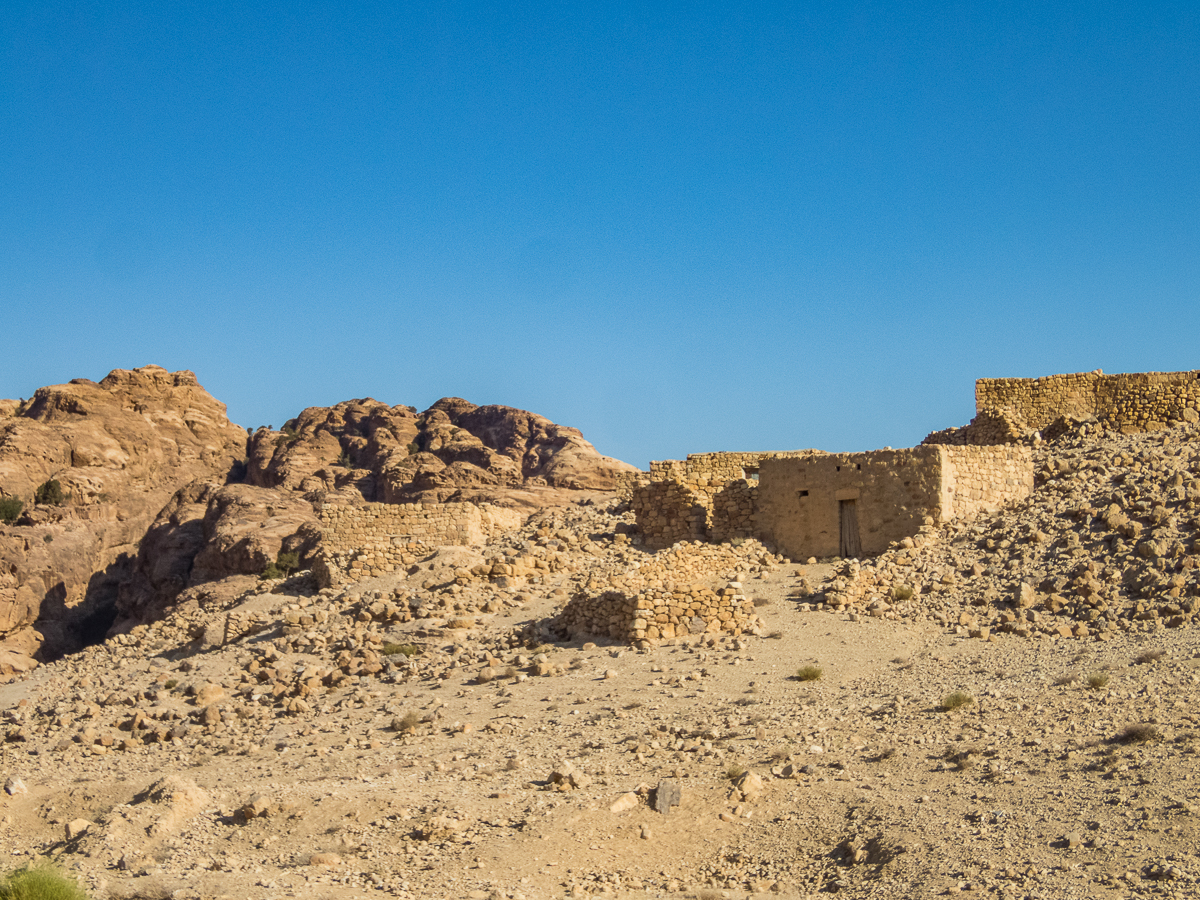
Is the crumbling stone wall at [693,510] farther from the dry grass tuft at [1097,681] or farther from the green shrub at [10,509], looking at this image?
the green shrub at [10,509]

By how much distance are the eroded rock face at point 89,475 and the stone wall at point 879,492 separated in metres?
23.2

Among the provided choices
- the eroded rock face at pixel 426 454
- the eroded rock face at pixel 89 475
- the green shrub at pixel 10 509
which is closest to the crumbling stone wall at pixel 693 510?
the eroded rock face at pixel 426 454

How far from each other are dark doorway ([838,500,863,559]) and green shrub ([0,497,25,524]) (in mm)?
32167

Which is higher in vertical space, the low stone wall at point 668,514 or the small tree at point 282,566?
the low stone wall at point 668,514

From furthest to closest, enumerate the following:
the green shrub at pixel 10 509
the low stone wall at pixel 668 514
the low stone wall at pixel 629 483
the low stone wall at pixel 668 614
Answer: the green shrub at pixel 10 509 < the low stone wall at pixel 629 483 < the low stone wall at pixel 668 514 < the low stone wall at pixel 668 614

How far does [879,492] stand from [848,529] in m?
0.89

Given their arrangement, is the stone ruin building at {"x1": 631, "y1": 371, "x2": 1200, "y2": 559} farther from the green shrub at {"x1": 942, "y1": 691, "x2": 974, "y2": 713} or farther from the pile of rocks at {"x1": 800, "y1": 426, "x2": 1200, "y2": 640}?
the green shrub at {"x1": 942, "y1": 691, "x2": 974, "y2": 713}

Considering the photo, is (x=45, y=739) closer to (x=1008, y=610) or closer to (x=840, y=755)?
(x=840, y=755)

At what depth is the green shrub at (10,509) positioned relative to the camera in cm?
4141

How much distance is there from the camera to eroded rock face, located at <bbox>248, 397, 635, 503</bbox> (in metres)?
43.1

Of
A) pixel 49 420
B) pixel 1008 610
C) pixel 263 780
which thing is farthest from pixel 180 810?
pixel 49 420

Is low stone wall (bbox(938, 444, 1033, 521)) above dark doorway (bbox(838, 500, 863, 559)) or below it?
above

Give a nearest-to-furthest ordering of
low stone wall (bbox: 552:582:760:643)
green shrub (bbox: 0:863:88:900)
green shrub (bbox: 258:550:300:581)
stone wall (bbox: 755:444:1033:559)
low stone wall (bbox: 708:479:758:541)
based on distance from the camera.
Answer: green shrub (bbox: 0:863:88:900) < low stone wall (bbox: 552:582:760:643) < stone wall (bbox: 755:444:1033:559) < low stone wall (bbox: 708:479:758:541) < green shrub (bbox: 258:550:300:581)

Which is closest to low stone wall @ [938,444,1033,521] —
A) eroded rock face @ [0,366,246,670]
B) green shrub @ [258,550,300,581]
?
green shrub @ [258,550,300,581]
